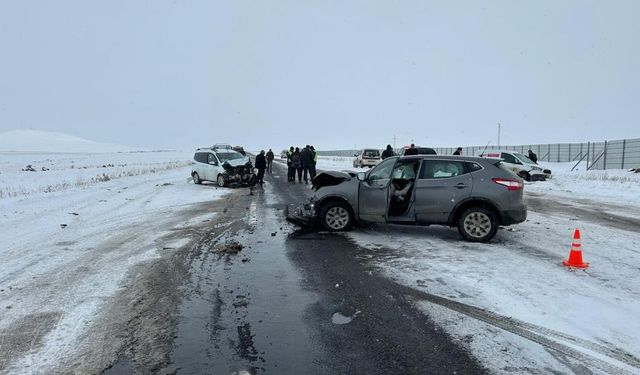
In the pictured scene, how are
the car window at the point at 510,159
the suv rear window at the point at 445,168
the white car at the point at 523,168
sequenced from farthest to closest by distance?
the car window at the point at 510,159 → the white car at the point at 523,168 → the suv rear window at the point at 445,168

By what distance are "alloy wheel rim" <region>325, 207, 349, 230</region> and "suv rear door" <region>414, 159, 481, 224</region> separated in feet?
5.22

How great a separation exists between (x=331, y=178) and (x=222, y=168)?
41.5ft

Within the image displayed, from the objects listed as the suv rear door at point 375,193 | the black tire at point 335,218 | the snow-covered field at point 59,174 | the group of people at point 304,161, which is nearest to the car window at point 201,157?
the group of people at point 304,161

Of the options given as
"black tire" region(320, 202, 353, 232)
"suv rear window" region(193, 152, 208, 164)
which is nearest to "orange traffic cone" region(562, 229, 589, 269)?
"black tire" region(320, 202, 353, 232)

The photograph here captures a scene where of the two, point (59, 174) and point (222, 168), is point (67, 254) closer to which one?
point (222, 168)

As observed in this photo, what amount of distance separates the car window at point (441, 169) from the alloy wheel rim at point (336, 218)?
6.07 feet

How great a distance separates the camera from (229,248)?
7.95m

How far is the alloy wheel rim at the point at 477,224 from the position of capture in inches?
335

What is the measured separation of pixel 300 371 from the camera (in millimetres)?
3666

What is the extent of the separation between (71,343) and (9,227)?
7.87 metres

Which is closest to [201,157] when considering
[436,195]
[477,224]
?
[436,195]

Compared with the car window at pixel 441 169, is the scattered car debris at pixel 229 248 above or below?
below

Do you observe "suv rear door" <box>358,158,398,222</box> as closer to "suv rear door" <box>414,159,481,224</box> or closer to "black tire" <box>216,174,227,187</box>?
"suv rear door" <box>414,159,481,224</box>

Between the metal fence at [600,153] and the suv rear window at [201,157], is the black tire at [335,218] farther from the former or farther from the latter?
the metal fence at [600,153]
